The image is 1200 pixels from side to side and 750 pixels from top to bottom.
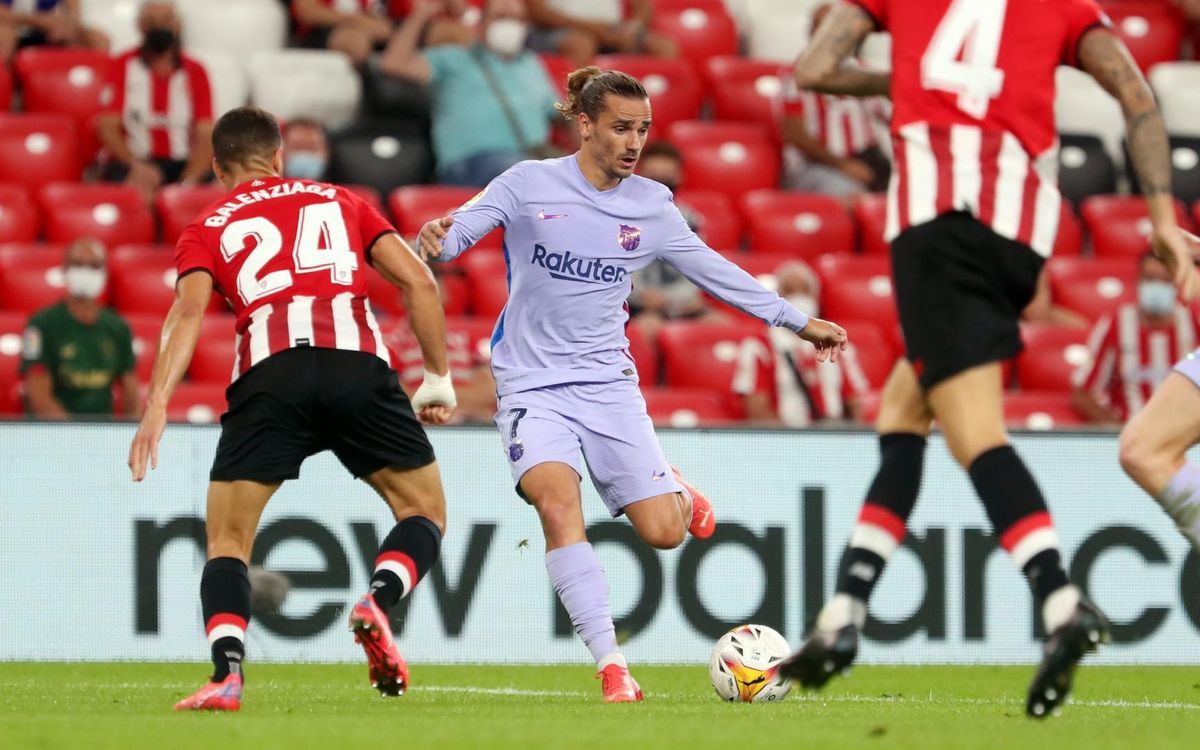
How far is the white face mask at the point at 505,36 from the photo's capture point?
461 inches

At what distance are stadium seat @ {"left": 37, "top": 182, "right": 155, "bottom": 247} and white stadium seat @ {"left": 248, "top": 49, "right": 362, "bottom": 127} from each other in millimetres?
1046

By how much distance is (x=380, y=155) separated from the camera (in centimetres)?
1166

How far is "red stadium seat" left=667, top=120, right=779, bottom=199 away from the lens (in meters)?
12.3

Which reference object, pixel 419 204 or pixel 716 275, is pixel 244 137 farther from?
pixel 419 204

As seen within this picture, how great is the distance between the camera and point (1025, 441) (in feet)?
30.0

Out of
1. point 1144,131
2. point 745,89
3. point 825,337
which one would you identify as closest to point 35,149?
point 745,89

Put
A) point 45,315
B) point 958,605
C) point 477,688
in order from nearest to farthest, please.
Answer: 1. point 477,688
2. point 958,605
3. point 45,315

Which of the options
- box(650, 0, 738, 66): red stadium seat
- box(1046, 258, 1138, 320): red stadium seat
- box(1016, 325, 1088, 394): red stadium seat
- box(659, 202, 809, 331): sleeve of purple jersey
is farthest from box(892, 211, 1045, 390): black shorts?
box(650, 0, 738, 66): red stadium seat

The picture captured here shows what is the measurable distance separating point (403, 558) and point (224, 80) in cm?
627

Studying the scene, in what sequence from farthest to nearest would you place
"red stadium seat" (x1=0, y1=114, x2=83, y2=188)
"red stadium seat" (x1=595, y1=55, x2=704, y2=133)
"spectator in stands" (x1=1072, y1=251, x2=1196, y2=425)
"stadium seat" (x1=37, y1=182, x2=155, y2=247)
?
"red stadium seat" (x1=595, y1=55, x2=704, y2=133) → "red stadium seat" (x1=0, y1=114, x2=83, y2=188) → "stadium seat" (x1=37, y1=182, x2=155, y2=247) → "spectator in stands" (x1=1072, y1=251, x2=1196, y2=425)

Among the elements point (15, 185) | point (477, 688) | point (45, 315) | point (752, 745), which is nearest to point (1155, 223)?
point (752, 745)

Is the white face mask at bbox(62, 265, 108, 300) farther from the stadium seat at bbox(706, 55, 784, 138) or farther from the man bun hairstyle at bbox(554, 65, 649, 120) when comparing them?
the stadium seat at bbox(706, 55, 784, 138)

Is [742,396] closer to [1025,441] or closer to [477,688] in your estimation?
[1025,441]

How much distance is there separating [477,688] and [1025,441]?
3097 mm
